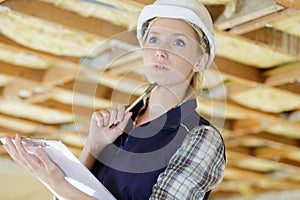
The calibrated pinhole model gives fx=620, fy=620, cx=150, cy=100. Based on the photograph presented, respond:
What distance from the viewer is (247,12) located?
2551 mm

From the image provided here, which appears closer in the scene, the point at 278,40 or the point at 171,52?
the point at 171,52

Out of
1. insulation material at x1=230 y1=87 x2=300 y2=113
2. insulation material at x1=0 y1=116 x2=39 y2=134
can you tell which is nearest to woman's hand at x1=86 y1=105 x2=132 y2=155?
insulation material at x1=230 y1=87 x2=300 y2=113

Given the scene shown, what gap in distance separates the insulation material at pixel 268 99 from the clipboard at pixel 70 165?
2.42m

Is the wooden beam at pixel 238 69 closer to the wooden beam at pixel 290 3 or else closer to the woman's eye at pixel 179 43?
the wooden beam at pixel 290 3

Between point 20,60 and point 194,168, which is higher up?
point 194,168

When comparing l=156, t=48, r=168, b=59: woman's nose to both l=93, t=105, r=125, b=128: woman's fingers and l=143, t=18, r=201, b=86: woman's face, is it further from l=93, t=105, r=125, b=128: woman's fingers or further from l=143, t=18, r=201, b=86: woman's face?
l=93, t=105, r=125, b=128: woman's fingers

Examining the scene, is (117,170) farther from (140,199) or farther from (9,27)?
(9,27)

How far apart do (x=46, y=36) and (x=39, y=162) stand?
1904 mm

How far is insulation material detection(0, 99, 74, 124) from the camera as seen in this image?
445 centimetres

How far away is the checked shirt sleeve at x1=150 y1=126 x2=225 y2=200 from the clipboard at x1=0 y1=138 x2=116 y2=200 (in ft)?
0.38

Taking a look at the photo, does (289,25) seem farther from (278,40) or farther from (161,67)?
(161,67)

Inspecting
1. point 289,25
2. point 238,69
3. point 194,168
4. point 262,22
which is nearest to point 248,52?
point 238,69

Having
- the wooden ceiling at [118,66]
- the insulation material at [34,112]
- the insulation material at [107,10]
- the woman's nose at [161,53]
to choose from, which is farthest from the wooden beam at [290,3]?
the insulation material at [34,112]

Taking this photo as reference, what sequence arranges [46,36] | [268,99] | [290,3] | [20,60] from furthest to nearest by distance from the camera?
[268,99] → [20,60] → [46,36] → [290,3]
